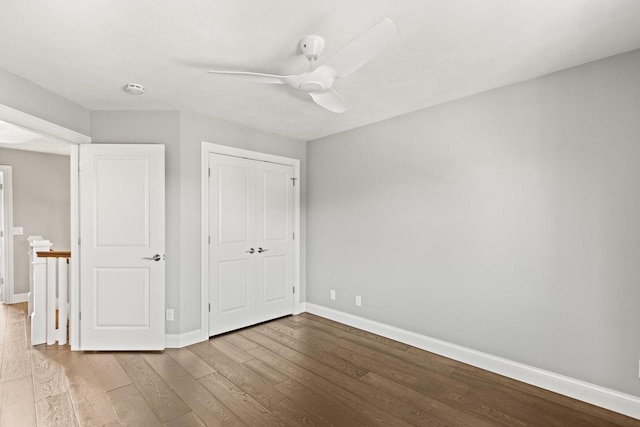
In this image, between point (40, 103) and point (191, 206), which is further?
point (191, 206)

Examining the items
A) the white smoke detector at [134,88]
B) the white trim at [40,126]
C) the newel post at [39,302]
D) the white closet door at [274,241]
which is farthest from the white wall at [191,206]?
the newel post at [39,302]

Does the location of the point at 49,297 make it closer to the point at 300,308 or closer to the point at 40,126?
the point at 40,126

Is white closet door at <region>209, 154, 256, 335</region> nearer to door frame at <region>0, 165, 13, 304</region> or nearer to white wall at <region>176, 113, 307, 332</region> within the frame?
white wall at <region>176, 113, 307, 332</region>

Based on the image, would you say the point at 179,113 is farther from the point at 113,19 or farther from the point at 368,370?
the point at 368,370

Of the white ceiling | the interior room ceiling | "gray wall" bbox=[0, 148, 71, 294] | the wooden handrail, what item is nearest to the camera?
the interior room ceiling

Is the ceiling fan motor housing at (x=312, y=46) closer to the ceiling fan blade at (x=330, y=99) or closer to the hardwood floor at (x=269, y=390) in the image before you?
the ceiling fan blade at (x=330, y=99)

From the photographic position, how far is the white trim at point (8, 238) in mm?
4750

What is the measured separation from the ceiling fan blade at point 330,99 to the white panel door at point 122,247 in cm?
184

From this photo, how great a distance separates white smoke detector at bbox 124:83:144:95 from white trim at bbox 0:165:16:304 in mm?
3675

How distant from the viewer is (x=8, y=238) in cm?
479

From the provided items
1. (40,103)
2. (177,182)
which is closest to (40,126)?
(40,103)

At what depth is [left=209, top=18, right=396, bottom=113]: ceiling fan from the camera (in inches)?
60.1

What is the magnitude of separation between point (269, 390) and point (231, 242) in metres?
1.77

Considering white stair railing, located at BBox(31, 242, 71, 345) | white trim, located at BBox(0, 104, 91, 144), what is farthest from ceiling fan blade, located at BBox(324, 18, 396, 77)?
white stair railing, located at BBox(31, 242, 71, 345)
